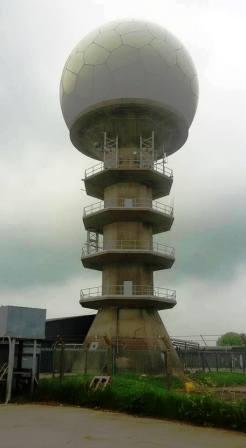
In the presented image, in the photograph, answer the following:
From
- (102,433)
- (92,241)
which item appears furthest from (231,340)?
(102,433)

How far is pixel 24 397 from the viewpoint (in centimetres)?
2161

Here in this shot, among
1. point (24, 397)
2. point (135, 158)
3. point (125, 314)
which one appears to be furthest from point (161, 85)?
point (24, 397)

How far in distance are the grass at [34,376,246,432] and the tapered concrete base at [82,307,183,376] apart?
1079 centimetres

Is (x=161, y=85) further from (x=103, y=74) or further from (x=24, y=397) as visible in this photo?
(x=24, y=397)

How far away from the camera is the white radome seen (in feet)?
118

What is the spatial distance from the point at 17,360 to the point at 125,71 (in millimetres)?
24403

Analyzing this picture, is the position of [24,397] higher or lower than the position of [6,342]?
lower

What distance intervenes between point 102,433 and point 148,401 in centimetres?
340

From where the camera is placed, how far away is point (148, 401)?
53.8 ft

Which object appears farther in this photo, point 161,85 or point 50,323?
point 50,323

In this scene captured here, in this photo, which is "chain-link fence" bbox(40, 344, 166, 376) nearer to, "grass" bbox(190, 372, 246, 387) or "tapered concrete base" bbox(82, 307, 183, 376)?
"tapered concrete base" bbox(82, 307, 183, 376)

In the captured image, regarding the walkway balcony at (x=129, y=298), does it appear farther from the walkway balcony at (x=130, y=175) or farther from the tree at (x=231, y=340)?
the tree at (x=231, y=340)

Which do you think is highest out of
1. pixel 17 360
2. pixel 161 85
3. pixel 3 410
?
pixel 161 85

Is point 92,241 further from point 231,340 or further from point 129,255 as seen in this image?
point 231,340
